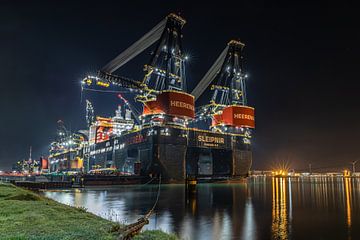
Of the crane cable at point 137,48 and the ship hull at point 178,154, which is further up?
the crane cable at point 137,48

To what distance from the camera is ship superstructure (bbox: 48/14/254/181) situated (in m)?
75.8

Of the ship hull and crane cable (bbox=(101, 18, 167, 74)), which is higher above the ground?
crane cable (bbox=(101, 18, 167, 74))

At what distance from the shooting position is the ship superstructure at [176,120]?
75.8m

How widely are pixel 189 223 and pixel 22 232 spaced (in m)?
13.1

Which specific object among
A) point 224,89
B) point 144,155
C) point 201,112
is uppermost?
point 224,89

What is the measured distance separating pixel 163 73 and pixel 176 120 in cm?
1423

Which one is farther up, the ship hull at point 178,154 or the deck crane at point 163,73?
the deck crane at point 163,73

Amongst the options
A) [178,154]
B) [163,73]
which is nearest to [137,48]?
[163,73]

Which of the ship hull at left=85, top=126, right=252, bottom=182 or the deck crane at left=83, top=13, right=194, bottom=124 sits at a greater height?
the deck crane at left=83, top=13, right=194, bottom=124

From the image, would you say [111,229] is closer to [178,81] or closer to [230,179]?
[178,81]

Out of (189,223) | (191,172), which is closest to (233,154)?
(191,172)

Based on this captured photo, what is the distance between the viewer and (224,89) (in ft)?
330

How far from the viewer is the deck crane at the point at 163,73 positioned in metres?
76.2

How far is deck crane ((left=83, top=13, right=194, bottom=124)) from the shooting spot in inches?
3002
